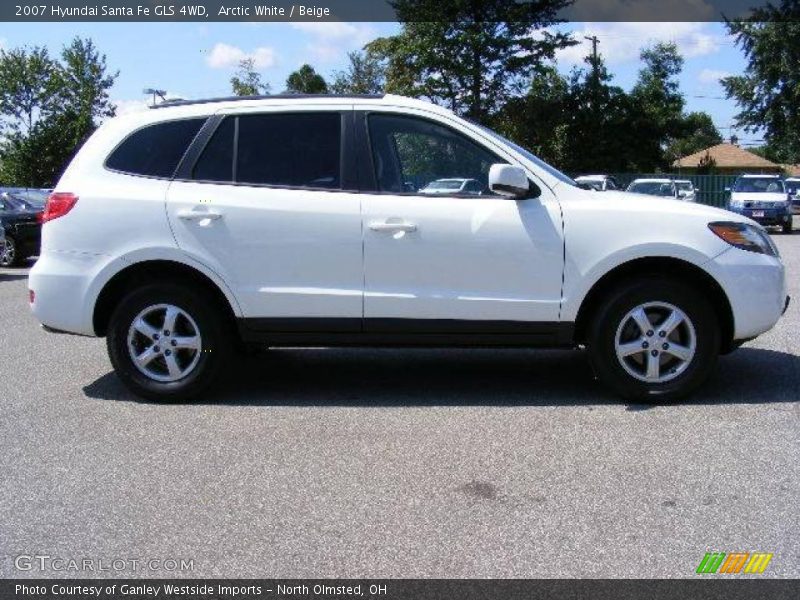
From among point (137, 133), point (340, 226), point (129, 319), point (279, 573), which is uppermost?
point (137, 133)

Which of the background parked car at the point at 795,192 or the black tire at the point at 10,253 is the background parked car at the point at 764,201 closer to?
the background parked car at the point at 795,192

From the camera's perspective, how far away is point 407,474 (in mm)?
4305

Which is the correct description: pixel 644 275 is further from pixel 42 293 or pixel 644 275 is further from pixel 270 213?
pixel 42 293

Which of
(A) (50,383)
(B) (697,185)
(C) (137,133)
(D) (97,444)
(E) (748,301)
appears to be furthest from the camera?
(B) (697,185)

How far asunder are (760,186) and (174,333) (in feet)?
83.9

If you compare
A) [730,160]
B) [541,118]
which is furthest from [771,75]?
[730,160]

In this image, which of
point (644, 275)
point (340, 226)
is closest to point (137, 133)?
point (340, 226)

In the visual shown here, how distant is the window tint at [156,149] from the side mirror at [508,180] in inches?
79.4

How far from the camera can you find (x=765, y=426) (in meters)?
4.96

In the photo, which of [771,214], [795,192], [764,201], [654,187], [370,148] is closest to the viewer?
[370,148]

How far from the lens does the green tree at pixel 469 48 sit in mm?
40875

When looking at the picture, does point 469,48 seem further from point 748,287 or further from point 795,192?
point 748,287

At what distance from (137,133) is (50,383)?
2.06 metres

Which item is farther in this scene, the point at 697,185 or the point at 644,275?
the point at 697,185
